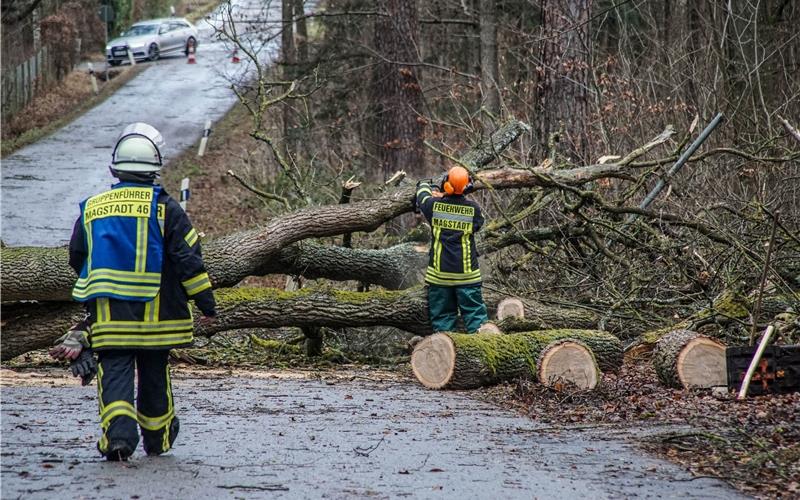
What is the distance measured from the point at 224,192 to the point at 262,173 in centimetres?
196

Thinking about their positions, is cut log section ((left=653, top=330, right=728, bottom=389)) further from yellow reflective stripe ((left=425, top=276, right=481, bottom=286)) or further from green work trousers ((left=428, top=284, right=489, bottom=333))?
yellow reflective stripe ((left=425, top=276, right=481, bottom=286))

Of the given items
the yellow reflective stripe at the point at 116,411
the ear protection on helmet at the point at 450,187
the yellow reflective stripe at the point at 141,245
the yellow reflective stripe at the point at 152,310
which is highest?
the ear protection on helmet at the point at 450,187

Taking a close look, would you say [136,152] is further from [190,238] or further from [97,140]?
[97,140]

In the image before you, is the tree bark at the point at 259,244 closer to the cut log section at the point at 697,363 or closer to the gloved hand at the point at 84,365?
the cut log section at the point at 697,363

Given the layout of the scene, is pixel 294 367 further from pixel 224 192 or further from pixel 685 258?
pixel 224 192

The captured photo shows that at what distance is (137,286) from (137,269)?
10cm

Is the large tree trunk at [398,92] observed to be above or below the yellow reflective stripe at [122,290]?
above

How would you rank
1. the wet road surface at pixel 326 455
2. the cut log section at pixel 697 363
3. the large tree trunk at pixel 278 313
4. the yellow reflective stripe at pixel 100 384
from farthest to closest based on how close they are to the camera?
the large tree trunk at pixel 278 313 < the cut log section at pixel 697 363 < the yellow reflective stripe at pixel 100 384 < the wet road surface at pixel 326 455

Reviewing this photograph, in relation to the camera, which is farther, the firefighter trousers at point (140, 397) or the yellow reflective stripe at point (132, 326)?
the yellow reflective stripe at point (132, 326)

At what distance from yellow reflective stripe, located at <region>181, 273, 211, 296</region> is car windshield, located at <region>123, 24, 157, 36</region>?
119ft

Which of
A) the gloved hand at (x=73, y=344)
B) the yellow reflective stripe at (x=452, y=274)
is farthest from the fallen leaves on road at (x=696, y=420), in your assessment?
the gloved hand at (x=73, y=344)

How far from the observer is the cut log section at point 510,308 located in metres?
11.0

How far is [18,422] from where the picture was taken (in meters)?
6.96

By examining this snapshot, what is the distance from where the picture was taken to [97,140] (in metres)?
27.3
